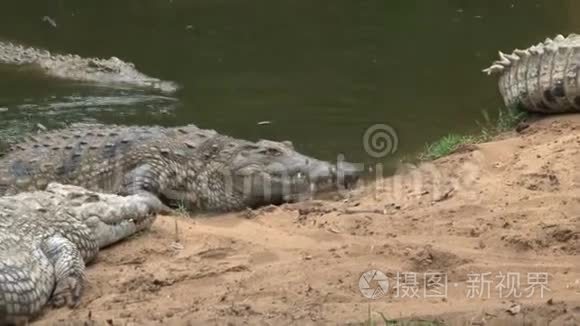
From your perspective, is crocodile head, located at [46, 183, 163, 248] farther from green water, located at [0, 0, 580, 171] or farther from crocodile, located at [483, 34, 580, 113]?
crocodile, located at [483, 34, 580, 113]

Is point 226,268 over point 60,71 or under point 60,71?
under

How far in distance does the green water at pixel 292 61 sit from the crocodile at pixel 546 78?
67 centimetres

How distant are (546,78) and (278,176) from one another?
2466mm

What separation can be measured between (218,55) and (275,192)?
238 inches

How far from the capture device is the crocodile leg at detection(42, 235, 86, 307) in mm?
4664

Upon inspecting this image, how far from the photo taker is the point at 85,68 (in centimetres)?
1202

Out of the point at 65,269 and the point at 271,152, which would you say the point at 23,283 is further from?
the point at 271,152

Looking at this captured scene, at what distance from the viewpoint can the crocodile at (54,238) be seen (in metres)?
4.42

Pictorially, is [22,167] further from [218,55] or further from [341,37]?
[341,37]

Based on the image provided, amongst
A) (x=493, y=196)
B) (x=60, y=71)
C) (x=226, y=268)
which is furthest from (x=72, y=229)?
(x=60, y=71)

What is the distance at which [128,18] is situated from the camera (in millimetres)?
16547

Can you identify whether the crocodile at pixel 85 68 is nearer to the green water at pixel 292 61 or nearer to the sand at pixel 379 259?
the green water at pixel 292 61

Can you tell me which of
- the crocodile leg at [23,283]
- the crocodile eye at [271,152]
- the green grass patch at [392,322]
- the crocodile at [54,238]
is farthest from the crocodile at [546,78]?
the crocodile leg at [23,283]

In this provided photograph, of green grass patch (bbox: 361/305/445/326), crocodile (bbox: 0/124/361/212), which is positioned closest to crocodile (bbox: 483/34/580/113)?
crocodile (bbox: 0/124/361/212)
